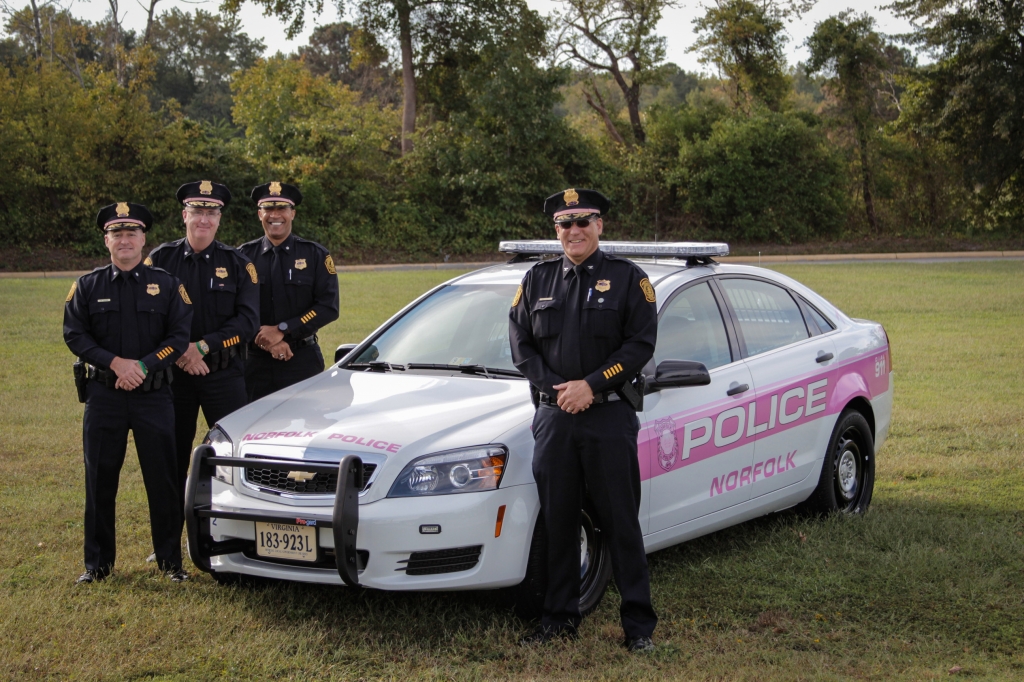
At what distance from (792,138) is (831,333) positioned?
2768cm

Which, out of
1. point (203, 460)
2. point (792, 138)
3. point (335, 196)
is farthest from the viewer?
point (792, 138)

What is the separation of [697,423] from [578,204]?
1.29m

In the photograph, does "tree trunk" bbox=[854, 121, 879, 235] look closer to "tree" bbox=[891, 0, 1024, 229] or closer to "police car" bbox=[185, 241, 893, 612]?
"tree" bbox=[891, 0, 1024, 229]

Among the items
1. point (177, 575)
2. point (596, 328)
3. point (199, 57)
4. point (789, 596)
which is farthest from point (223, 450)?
point (199, 57)

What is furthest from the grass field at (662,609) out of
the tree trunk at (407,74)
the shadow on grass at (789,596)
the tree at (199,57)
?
the tree at (199,57)

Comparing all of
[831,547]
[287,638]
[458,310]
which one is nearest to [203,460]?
[287,638]

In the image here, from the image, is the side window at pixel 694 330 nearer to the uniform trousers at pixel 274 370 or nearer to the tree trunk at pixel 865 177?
the uniform trousers at pixel 274 370

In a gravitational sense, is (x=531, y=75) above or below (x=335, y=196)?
above

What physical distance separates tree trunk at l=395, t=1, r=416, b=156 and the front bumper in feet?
92.8

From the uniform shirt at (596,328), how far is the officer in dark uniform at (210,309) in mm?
2041

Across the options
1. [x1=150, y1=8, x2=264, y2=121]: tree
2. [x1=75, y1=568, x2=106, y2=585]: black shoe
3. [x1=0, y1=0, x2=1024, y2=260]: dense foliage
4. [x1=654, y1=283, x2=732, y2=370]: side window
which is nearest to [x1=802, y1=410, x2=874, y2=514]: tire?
[x1=654, y1=283, x2=732, y2=370]: side window

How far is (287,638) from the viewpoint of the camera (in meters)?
4.29

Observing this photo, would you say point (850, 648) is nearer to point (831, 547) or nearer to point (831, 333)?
point (831, 547)

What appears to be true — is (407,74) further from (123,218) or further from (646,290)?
(646,290)
